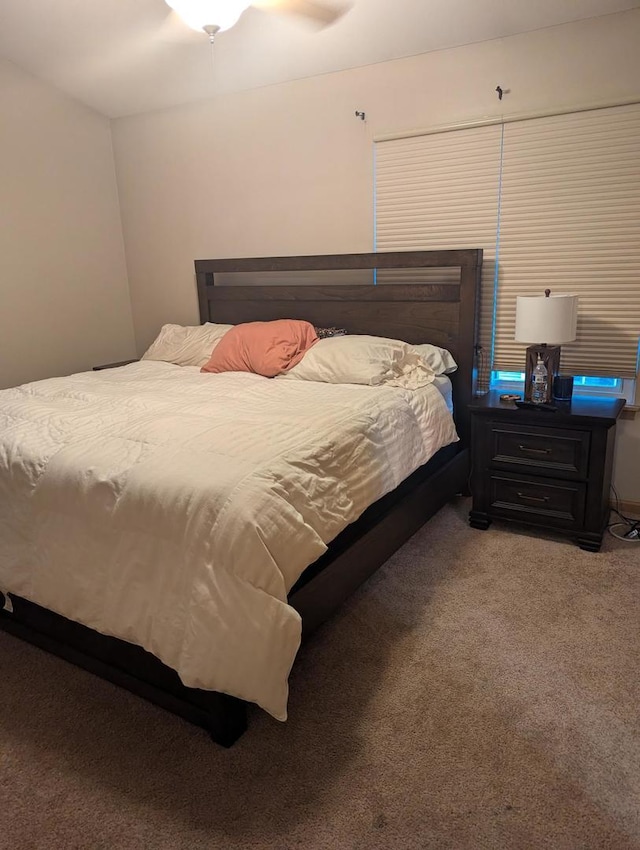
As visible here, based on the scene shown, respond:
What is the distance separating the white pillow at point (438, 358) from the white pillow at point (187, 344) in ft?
4.11

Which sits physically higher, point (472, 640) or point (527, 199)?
point (527, 199)

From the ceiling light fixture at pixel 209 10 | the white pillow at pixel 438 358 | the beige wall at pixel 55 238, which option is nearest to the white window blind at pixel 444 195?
the white pillow at pixel 438 358

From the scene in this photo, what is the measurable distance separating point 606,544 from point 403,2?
2.58m

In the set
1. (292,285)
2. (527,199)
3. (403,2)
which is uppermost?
(403,2)

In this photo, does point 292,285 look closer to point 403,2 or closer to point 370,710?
point 403,2

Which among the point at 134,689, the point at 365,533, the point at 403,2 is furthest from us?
the point at 403,2

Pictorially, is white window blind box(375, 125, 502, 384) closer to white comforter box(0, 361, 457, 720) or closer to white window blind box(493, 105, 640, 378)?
white window blind box(493, 105, 640, 378)

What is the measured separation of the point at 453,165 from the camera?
3020 mm

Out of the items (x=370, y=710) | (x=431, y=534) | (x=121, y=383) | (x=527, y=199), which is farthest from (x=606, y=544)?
(x=121, y=383)

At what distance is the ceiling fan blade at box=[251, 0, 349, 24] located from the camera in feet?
8.74

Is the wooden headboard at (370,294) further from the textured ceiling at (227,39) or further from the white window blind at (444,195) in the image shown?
the textured ceiling at (227,39)

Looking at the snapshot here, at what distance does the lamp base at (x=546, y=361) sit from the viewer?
2.64 metres

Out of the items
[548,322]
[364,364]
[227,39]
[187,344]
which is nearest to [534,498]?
[548,322]

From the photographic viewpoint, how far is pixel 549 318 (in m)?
2.54
